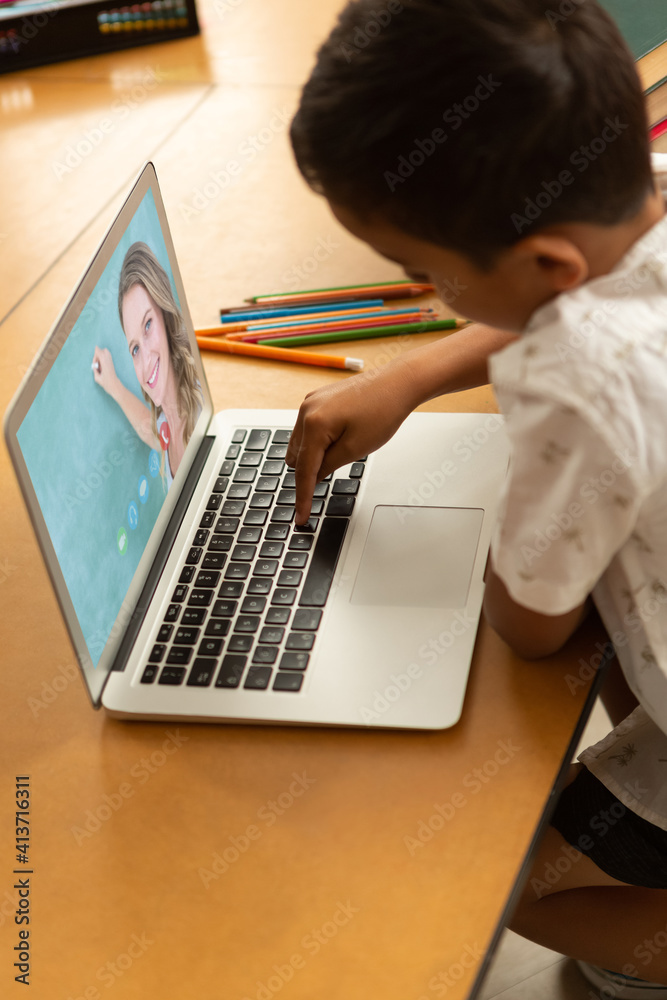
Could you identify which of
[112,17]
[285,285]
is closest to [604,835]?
[285,285]

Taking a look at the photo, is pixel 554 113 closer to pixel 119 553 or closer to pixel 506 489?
pixel 506 489

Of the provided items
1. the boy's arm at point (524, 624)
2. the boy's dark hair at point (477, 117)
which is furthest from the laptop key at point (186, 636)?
the boy's dark hair at point (477, 117)

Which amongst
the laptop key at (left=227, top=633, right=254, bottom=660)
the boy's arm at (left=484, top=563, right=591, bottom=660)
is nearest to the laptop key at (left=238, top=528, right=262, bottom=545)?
the laptop key at (left=227, top=633, right=254, bottom=660)

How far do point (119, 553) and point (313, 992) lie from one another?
0.34 metres

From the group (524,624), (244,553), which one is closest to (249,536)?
(244,553)

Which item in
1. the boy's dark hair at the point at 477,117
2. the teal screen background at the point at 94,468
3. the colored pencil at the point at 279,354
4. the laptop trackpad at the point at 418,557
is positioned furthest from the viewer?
the colored pencil at the point at 279,354

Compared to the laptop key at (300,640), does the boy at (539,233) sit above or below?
above

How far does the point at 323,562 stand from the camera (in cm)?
78

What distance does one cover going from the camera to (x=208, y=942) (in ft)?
1.89

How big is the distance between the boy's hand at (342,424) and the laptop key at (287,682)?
0.53ft

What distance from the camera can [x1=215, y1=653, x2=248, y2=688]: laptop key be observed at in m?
0.69

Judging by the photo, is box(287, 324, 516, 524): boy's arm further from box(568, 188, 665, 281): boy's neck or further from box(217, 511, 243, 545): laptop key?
box(568, 188, 665, 281): boy's neck

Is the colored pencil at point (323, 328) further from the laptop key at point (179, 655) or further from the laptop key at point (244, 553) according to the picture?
the laptop key at point (179, 655)

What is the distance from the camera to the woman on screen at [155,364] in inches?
29.9
